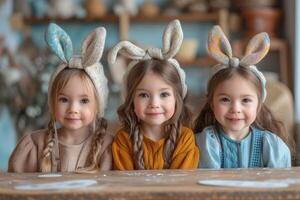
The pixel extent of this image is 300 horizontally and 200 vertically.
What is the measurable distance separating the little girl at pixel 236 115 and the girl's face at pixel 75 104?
1.16ft

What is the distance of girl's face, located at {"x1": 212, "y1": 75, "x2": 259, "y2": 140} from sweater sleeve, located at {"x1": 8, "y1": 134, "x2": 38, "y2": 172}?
56cm

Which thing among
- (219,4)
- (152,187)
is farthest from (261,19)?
(152,187)

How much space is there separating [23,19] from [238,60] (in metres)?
3.55

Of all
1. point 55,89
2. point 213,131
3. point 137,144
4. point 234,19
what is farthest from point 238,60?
point 234,19

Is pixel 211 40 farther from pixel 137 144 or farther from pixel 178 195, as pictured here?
pixel 178 195

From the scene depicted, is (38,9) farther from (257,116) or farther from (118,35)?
(257,116)

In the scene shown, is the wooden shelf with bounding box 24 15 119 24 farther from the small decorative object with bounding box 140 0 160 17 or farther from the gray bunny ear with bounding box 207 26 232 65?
the gray bunny ear with bounding box 207 26 232 65

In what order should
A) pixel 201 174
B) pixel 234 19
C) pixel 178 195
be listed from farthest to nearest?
1. pixel 234 19
2. pixel 201 174
3. pixel 178 195

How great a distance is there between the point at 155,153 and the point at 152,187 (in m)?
0.42

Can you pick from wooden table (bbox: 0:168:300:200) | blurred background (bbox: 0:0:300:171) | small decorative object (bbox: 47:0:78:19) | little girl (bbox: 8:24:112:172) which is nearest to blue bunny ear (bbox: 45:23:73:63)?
little girl (bbox: 8:24:112:172)

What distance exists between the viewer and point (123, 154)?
178 centimetres

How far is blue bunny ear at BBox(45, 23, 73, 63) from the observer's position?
5.73ft

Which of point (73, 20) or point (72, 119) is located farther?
point (73, 20)

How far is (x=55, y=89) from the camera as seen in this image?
5.83ft
